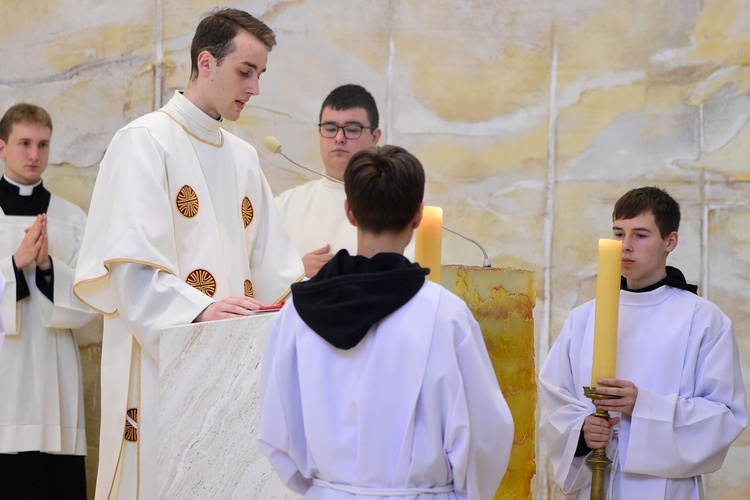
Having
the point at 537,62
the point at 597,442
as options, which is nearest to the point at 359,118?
the point at 537,62

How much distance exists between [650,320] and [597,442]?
64cm

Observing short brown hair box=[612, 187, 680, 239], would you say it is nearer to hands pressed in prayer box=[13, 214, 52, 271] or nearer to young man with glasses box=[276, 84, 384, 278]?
young man with glasses box=[276, 84, 384, 278]

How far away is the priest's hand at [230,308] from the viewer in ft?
12.8

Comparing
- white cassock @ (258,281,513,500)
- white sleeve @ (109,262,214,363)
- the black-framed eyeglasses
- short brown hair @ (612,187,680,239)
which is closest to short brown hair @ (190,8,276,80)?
white sleeve @ (109,262,214,363)

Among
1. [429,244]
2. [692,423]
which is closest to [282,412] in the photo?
[429,244]

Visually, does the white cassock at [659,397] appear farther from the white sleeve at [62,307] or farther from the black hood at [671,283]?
the white sleeve at [62,307]

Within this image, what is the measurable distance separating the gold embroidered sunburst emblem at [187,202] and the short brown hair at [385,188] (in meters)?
1.67

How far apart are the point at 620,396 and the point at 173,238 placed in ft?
5.77

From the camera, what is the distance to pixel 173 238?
4359 millimetres

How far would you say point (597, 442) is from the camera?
4.21 metres

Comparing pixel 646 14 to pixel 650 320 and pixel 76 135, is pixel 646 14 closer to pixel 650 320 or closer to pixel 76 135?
pixel 650 320

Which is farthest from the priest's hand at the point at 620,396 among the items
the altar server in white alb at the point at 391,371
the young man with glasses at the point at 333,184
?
the young man with glasses at the point at 333,184

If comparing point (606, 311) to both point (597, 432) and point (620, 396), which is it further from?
point (597, 432)

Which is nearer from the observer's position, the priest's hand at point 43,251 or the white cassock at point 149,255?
the white cassock at point 149,255
